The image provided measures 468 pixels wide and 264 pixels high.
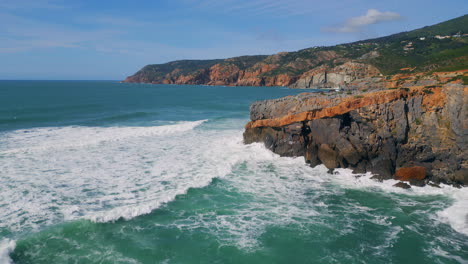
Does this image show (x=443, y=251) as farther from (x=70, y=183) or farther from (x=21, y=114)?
(x=21, y=114)

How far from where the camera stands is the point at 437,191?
1644cm

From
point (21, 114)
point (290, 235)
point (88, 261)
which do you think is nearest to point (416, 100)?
point (290, 235)

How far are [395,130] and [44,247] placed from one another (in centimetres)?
1946

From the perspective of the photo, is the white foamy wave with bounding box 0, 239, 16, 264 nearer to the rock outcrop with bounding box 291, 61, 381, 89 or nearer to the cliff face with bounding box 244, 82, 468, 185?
the cliff face with bounding box 244, 82, 468, 185

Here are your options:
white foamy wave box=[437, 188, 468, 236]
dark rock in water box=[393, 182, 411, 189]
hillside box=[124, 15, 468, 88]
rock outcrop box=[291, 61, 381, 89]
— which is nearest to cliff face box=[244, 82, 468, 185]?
dark rock in water box=[393, 182, 411, 189]

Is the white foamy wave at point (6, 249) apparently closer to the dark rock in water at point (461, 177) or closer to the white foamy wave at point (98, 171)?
the white foamy wave at point (98, 171)

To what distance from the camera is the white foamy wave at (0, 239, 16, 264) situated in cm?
1043

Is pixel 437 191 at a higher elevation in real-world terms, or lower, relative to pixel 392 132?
Answer: lower

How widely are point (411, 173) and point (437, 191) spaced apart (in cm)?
179

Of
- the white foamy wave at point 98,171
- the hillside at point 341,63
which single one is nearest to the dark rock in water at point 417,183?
the white foamy wave at point 98,171

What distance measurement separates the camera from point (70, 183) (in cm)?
1766

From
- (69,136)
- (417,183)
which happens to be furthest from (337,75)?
(417,183)

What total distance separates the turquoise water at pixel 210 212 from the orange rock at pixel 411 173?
37.0 inches

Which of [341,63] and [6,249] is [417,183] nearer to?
[6,249]
